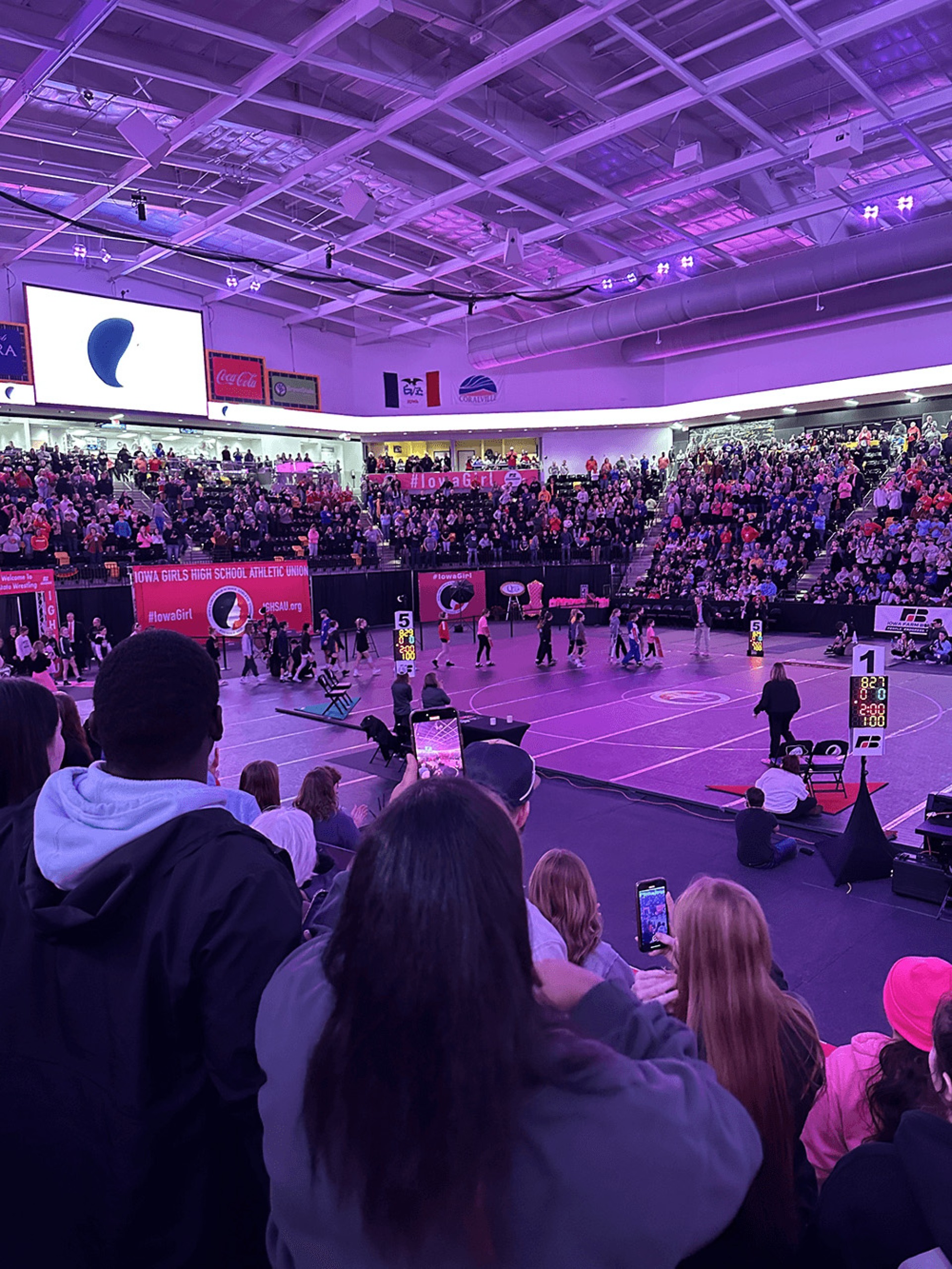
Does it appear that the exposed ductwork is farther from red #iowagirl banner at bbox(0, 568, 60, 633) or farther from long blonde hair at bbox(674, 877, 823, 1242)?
long blonde hair at bbox(674, 877, 823, 1242)

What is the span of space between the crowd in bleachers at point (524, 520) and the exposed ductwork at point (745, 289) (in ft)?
21.9

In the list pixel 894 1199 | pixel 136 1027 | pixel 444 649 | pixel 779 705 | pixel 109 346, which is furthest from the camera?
pixel 109 346

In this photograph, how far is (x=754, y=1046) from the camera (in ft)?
7.88

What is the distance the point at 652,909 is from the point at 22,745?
371 centimetres

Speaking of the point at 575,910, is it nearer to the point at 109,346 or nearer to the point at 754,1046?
the point at 754,1046

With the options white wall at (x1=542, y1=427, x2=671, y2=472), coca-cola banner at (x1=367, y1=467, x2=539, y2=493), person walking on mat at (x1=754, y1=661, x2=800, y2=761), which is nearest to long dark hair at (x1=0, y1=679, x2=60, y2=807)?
person walking on mat at (x1=754, y1=661, x2=800, y2=761)

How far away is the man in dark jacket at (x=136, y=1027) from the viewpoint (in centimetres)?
168

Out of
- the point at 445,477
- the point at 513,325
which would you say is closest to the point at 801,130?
the point at 513,325

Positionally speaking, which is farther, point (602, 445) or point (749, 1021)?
point (602, 445)

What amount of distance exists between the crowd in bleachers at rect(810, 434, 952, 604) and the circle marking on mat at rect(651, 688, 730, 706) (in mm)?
10007

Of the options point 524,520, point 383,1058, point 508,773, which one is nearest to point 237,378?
point 524,520

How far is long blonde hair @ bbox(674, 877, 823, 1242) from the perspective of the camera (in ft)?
7.00

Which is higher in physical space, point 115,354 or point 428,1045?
point 115,354

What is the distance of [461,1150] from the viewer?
1.10 meters
